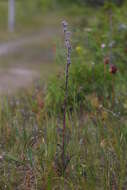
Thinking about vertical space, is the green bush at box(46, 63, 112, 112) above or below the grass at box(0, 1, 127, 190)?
above

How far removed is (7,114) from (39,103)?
498 mm

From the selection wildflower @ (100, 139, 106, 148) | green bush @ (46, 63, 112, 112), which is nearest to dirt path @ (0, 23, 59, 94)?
green bush @ (46, 63, 112, 112)

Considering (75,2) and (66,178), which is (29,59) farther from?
(66,178)

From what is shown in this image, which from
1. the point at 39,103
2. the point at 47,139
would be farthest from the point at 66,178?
the point at 39,103

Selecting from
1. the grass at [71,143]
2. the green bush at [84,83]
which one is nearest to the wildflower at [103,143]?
the grass at [71,143]

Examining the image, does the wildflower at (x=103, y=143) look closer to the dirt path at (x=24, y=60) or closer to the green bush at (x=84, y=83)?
the green bush at (x=84, y=83)

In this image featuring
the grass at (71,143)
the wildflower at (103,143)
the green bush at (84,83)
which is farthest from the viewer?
the green bush at (84,83)

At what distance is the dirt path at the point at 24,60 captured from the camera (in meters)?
7.06

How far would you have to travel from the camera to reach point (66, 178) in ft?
8.66

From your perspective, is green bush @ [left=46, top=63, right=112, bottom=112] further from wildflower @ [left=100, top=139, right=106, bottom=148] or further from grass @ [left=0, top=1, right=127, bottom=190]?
wildflower @ [left=100, top=139, right=106, bottom=148]

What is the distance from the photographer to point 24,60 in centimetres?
1009

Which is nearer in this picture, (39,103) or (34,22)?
(39,103)

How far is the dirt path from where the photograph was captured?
7058 mm

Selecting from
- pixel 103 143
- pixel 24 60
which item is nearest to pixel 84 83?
pixel 103 143
